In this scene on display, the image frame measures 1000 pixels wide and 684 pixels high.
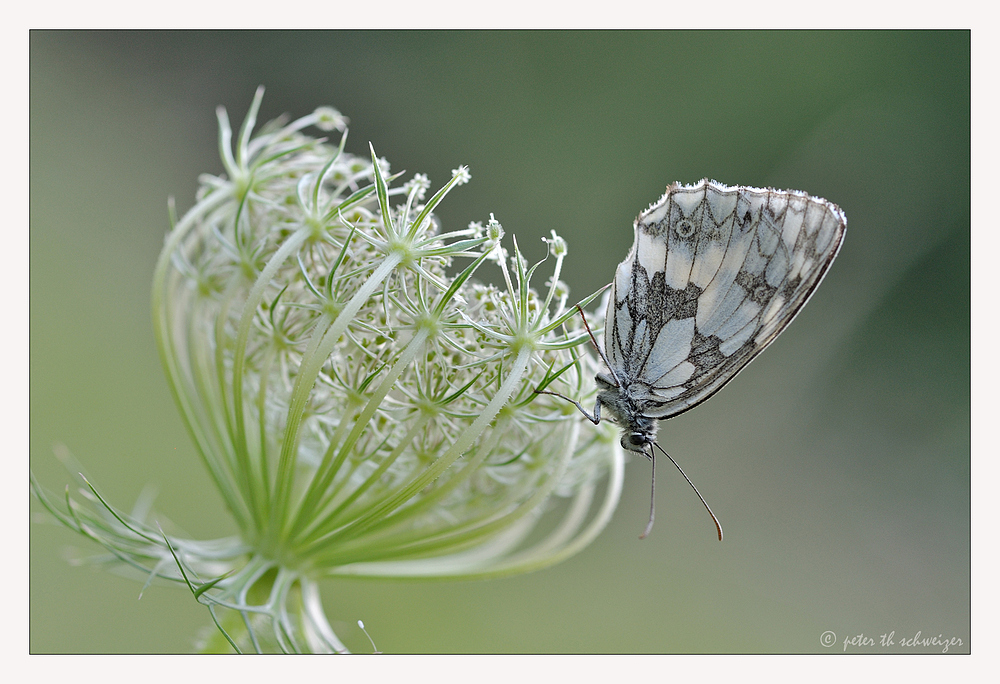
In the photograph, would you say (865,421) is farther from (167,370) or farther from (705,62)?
(167,370)

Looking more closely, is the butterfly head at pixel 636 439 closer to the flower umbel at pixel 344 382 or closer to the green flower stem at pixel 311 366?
the flower umbel at pixel 344 382

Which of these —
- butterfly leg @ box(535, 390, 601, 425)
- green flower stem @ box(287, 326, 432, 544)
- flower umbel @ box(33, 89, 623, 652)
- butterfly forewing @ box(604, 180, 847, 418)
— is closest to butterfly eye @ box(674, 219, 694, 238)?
butterfly forewing @ box(604, 180, 847, 418)

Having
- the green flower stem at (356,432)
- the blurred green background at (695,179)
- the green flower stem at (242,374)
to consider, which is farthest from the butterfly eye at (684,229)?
the blurred green background at (695,179)

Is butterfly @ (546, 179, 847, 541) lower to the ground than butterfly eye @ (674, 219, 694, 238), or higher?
lower

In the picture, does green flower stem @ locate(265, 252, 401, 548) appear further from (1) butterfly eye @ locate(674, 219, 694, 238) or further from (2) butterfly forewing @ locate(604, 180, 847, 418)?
(1) butterfly eye @ locate(674, 219, 694, 238)

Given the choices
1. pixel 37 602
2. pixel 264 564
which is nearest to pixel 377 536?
pixel 264 564

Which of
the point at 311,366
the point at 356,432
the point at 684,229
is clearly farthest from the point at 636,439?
the point at 311,366
